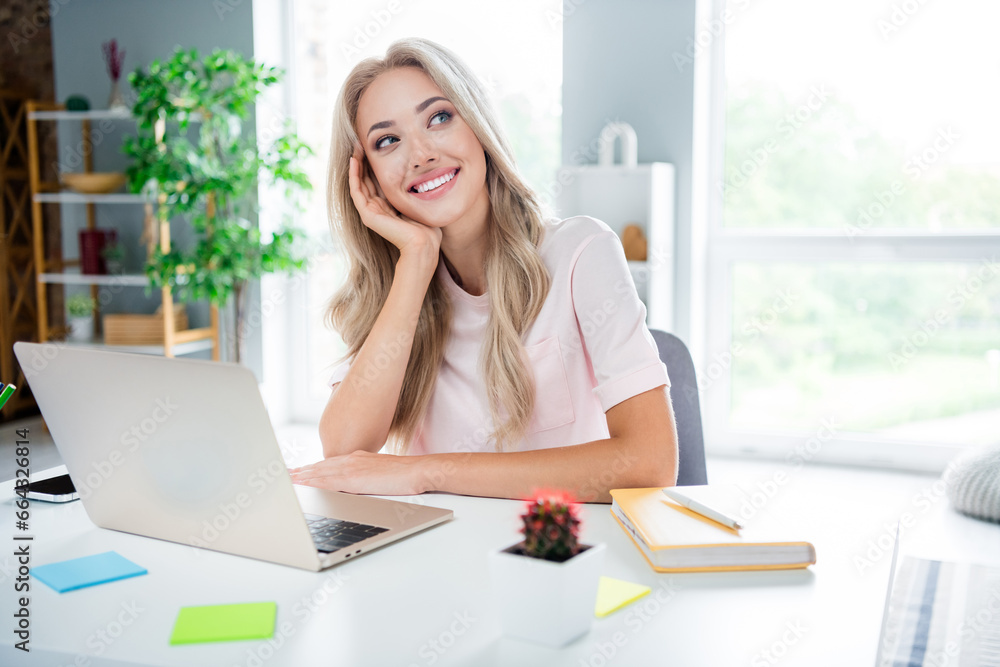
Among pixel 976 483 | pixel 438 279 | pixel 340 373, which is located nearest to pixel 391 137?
pixel 438 279

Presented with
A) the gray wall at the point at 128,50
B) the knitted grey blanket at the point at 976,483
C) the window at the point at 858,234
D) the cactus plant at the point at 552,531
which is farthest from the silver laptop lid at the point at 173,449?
the gray wall at the point at 128,50

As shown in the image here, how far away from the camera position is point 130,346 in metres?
3.84

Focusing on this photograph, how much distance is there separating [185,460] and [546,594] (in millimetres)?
442

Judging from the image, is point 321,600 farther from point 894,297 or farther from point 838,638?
point 894,297

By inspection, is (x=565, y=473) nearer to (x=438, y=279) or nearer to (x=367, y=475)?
(x=367, y=475)

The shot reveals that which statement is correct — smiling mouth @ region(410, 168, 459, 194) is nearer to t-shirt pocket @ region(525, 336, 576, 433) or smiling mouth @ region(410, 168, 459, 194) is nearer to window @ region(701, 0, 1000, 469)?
t-shirt pocket @ region(525, 336, 576, 433)

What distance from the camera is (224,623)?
760 mm

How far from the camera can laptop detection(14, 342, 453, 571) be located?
836 mm

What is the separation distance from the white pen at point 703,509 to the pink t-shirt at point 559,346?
314 millimetres

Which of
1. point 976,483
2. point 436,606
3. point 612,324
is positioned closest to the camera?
point 436,606

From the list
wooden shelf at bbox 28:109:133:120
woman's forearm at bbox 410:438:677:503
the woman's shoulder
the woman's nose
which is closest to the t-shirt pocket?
the woman's shoulder

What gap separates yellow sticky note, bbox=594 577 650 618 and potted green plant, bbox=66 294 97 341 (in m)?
3.88

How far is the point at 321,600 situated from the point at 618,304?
716 mm

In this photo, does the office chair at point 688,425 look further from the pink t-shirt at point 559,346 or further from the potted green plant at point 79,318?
the potted green plant at point 79,318
